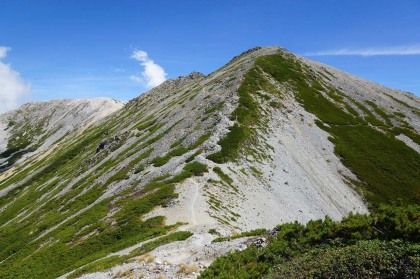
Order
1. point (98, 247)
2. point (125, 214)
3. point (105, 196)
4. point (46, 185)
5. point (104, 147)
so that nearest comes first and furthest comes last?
point (98, 247)
point (125, 214)
point (105, 196)
point (46, 185)
point (104, 147)

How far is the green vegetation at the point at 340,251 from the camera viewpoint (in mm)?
14805

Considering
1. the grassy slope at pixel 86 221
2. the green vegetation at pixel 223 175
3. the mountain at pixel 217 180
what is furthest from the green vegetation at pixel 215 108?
the green vegetation at pixel 223 175

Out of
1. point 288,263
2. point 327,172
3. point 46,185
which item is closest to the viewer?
Result: point 288,263

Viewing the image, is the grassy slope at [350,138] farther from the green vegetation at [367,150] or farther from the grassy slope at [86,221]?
→ the grassy slope at [86,221]

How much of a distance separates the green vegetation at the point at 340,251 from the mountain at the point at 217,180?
474cm

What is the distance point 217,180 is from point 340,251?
33655 mm

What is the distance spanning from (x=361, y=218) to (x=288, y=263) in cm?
524

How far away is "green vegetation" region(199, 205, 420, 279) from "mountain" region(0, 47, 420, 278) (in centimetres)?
474

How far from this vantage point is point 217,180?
1971 inches

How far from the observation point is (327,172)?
217 ft

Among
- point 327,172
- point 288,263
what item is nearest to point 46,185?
point 327,172

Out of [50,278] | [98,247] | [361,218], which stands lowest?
[50,278]

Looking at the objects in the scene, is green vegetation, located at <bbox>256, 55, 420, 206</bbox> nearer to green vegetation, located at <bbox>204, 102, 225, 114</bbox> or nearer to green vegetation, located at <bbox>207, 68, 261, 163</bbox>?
green vegetation, located at <bbox>207, 68, 261, 163</bbox>

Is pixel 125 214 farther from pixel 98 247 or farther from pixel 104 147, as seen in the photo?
pixel 104 147
